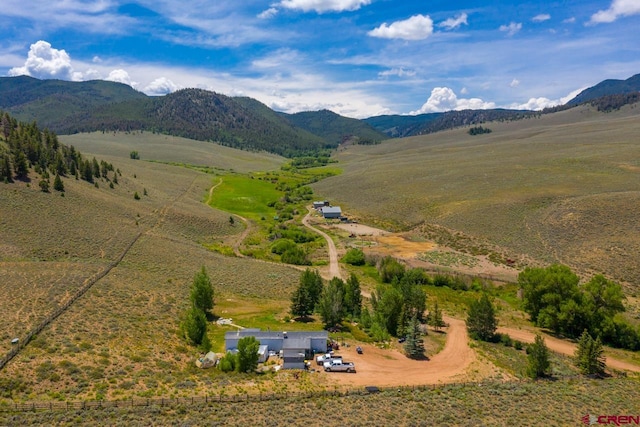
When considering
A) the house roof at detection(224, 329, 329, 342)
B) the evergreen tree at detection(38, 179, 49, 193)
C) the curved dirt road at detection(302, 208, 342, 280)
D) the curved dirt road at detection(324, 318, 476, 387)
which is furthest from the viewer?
the evergreen tree at detection(38, 179, 49, 193)

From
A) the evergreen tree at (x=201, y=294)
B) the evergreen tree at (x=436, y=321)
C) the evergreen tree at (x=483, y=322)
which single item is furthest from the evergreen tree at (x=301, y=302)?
the evergreen tree at (x=483, y=322)

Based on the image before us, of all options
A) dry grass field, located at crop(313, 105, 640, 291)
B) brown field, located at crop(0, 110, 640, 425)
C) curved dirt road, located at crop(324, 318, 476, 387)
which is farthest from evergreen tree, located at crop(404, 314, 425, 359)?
dry grass field, located at crop(313, 105, 640, 291)

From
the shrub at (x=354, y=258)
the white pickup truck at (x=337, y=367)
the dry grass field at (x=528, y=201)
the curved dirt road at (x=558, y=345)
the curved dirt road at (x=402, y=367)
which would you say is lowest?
the curved dirt road at (x=558, y=345)

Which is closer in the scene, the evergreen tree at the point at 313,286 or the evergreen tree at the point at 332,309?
the evergreen tree at the point at 332,309

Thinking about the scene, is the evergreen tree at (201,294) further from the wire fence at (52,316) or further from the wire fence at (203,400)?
the wire fence at (203,400)

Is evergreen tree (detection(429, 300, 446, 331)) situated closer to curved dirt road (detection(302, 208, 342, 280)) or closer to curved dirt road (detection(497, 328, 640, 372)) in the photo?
curved dirt road (detection(497, 328, 640, 372))

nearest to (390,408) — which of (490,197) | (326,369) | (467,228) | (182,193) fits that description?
(326,369)

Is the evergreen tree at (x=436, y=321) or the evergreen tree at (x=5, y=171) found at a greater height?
the evergreen tree at (x=5, y=171)

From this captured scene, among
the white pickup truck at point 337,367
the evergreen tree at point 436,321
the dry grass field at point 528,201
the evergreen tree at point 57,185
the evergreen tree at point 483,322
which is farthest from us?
the evergreen tree at point 57,185
